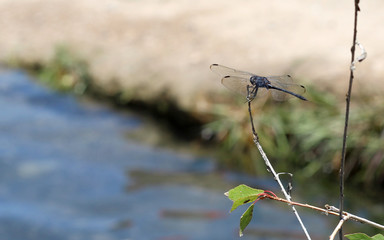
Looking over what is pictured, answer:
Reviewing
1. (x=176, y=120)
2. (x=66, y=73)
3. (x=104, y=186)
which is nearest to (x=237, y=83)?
(x=104, y=186)

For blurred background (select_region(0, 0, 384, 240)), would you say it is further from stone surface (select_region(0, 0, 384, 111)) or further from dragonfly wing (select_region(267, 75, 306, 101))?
dragonfly wing (select_region(267, 75, 306, 101))

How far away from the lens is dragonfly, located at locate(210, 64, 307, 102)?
3.87 ft

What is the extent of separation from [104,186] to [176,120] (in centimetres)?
92

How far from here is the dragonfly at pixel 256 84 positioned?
3.87 feet

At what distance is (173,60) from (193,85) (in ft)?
1.59

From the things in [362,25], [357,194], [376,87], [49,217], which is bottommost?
[357,194]

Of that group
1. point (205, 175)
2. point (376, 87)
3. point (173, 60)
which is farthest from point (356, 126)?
point (173, 60)

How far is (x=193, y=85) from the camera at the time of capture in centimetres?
505

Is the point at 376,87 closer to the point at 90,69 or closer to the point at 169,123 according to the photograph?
the point at 169,123

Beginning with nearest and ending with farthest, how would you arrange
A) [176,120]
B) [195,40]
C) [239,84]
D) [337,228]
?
[337,228], [239,84], [176,120], [195,40]

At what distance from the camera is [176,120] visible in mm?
5090

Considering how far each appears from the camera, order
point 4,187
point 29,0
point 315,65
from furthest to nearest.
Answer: point 29,0, point 315,65, point 4,187

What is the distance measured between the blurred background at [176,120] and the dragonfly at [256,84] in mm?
2591

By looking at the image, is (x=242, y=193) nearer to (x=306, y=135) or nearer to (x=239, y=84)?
(x=239, y=84)
